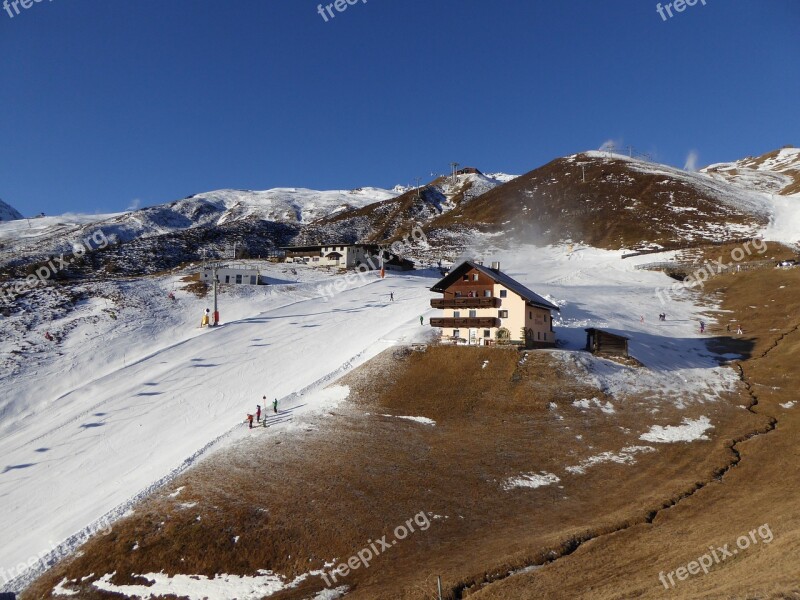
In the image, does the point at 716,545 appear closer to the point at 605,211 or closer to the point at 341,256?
the point at 341,256

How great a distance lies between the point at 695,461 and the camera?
29359 millimetres

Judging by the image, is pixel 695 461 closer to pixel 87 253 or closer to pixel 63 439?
pixel 63 439

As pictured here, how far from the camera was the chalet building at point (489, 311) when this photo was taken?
155ft

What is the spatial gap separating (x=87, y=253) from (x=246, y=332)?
87.2 meters

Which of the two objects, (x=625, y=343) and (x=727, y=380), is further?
(x=625, y=343)

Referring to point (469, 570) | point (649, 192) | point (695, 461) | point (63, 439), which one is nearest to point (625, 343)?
point (695, 461)

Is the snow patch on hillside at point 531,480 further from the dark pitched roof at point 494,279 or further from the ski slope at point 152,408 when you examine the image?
the dark pitched roof at point 494,279

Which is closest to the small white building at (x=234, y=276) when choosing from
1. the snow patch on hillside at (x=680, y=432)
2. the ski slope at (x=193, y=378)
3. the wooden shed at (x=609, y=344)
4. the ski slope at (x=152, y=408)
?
the ski slope at (x=193, y=378)

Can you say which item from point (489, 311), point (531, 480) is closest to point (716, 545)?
point (531, 480)

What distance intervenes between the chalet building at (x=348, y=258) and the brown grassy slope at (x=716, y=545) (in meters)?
74.8

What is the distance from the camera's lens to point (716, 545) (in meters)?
18.2

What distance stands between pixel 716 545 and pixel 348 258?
8946cm

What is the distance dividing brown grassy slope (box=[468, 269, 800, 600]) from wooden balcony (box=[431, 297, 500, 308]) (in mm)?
21461

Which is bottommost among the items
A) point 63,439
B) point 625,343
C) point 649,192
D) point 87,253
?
point 63,439
